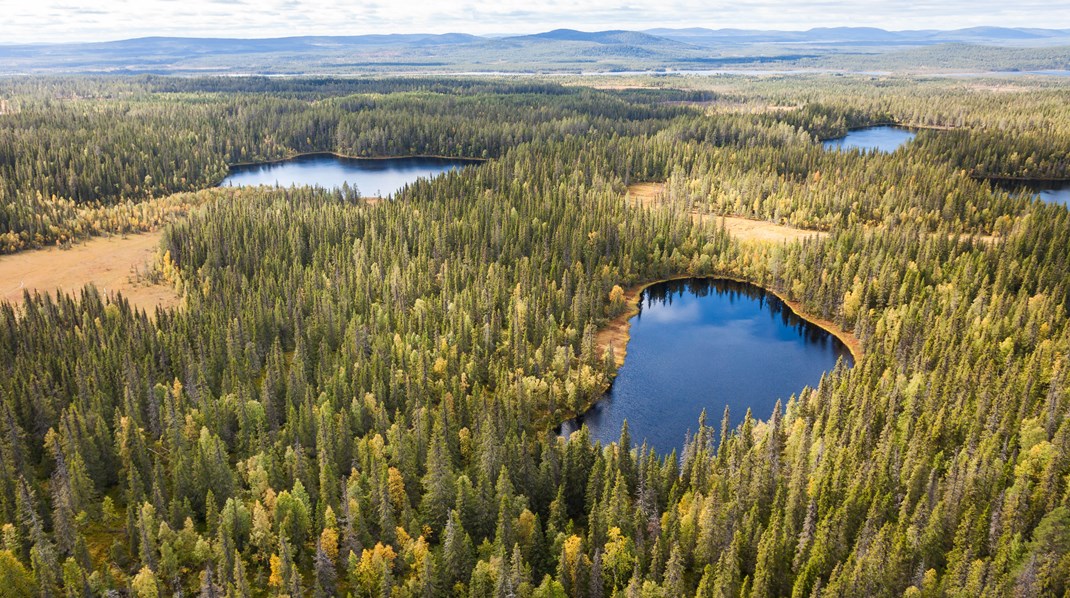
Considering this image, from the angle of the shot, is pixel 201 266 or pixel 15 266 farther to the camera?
pixel 15 266

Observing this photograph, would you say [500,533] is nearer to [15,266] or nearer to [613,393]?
[613,393]

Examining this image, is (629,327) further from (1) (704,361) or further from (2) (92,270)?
(2) (92,270)

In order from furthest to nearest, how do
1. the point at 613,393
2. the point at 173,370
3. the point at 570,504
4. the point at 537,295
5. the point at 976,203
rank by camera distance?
1. the point at 976,203
2. the point at 537,295
3. the point at 613,393
4. the point at 173,370
5. the point at 570,504

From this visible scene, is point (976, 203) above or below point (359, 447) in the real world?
above

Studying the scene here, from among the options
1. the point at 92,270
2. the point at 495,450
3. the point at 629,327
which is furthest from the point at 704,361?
the point at 92,270

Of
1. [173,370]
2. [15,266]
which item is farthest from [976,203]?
[15,266]

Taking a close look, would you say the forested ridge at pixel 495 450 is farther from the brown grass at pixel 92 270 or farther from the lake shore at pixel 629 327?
the brown grass at pixel 92 270

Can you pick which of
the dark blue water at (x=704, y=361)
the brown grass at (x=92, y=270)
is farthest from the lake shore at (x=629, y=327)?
the brown grass at (x=92, y=270)
